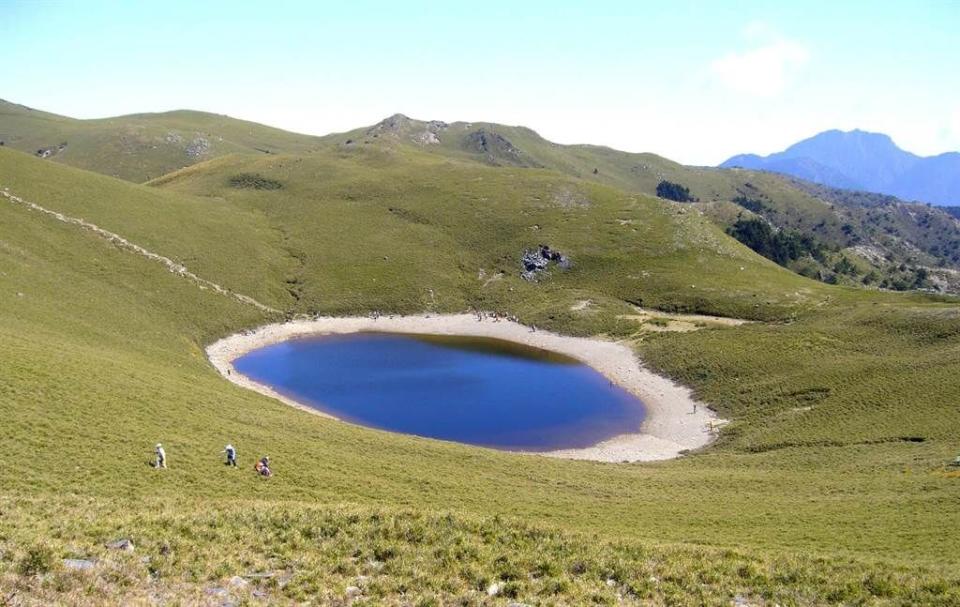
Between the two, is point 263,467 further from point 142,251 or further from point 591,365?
point 142,251

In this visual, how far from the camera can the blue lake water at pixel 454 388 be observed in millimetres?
60000

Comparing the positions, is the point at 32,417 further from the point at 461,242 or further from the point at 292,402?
the point at 461,242

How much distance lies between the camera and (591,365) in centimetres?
8406

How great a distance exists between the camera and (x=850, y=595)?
16.9m

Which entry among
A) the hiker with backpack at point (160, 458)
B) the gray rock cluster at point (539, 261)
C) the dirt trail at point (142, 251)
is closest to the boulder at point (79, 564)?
the hiker with backpack at point (160, 458)

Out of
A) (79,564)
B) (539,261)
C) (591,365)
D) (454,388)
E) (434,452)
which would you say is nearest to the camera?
(79,564)

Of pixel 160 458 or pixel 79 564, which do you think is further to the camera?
pixel 160 458

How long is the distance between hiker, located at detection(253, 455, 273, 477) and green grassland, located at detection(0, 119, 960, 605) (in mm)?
541

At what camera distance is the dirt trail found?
88.1 m

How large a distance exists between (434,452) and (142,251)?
255 feet

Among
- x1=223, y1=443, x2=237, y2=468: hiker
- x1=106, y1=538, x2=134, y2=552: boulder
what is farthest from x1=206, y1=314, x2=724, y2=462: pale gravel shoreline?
x1=106, y1=538, x2=134, y2=552: boulder

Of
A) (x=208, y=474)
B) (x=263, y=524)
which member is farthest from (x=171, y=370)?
(x=263, y=524)

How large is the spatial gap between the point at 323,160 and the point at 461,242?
67.4 m

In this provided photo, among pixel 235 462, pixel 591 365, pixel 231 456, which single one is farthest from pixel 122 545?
pixel 591 365
